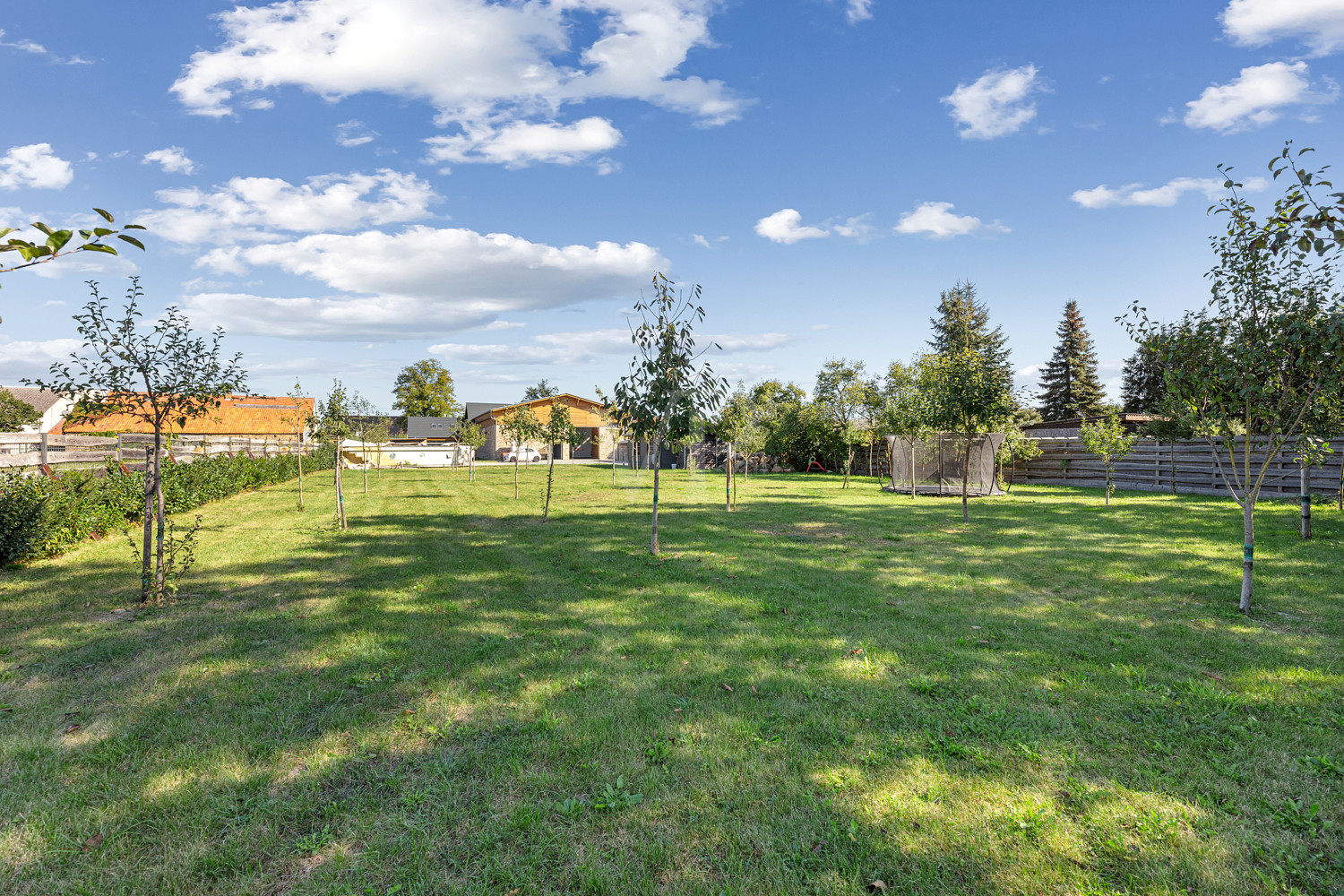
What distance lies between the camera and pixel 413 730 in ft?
12.8

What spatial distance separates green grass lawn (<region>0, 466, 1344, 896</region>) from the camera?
2.74 m

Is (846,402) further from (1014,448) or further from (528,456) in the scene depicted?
(528,456)

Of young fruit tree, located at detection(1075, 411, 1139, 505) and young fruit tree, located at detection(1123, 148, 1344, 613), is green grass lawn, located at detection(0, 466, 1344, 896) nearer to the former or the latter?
young fruit tree, located at detection(1123, 148, 1344, 613)

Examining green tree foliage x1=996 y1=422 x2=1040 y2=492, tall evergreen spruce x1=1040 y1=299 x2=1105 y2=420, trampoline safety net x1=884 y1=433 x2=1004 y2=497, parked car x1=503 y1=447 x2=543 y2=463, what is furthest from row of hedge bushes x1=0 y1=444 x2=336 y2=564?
tall evergreen spruce x1=1040 y1=299 x2=1105 y2=420

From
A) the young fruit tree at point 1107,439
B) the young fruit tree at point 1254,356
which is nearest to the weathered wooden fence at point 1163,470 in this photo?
the young fruit tree at point 1107,439

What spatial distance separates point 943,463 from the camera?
67.8 ft

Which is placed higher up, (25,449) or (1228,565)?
(25,449)

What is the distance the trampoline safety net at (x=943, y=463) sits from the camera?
64.7 ft

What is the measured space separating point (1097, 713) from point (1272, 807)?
1.07m

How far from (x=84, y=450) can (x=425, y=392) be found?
58519mm

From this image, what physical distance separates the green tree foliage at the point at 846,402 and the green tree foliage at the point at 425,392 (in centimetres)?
4546

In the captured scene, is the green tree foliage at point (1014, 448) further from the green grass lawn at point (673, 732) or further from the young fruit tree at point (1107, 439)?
the green grass lawn at point (673, 732)

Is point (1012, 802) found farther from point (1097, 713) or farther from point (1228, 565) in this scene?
point (1228, 565)

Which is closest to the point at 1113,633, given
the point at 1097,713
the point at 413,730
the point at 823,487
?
the point at 1097,713
